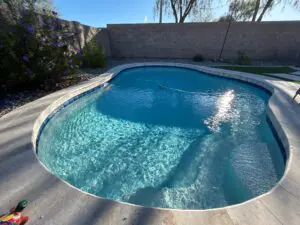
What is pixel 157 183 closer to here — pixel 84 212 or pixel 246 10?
pixel 84 212

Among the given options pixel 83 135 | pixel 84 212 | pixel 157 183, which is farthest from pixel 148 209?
pixel 83 135

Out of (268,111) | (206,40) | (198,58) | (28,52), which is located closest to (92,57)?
(28,52)

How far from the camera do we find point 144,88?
6285 millimetres

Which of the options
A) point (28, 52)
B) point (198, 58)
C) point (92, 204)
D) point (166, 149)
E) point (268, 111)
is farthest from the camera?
point (198, 58)

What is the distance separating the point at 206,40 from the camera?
34.7ft

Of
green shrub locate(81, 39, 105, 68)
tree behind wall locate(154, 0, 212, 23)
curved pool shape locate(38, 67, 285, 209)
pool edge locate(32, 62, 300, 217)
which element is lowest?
curved pool shape locate(38, 67, 285, 209)

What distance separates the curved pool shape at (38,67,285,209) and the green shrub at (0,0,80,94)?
1.25 meters

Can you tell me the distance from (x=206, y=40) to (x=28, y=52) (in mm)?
10371

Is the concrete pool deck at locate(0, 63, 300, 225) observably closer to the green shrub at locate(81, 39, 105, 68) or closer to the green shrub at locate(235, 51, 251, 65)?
the green shrub at locate(81, 39, 105, 68)

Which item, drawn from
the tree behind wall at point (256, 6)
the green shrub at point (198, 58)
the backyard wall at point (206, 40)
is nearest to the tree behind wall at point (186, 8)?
the tree behind wall at point (256, 6)

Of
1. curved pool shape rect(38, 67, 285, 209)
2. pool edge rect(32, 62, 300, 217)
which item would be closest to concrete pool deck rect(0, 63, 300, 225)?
pool edge rect(32, 62, 300, 217)

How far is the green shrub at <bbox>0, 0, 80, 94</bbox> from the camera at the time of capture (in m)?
3.77

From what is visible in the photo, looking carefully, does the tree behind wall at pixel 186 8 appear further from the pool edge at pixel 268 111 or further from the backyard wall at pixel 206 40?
the pool edge at pixel 268 111

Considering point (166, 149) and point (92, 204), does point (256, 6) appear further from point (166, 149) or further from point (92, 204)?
point (92, 204)
